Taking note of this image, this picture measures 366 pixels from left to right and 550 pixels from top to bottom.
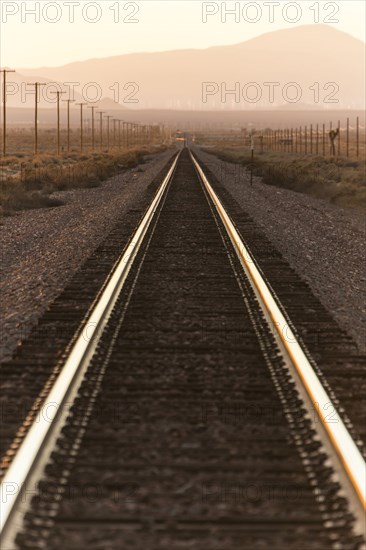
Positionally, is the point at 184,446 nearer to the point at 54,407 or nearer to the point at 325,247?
the point at 54,407

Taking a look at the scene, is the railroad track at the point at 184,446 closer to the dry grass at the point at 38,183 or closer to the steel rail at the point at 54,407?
the steel rail at the point at 54,407

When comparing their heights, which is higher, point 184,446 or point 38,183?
point 38,183

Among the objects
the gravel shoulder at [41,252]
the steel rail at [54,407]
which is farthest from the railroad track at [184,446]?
the gravel shoulder at [41,252]

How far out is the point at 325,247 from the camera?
15758 millimetres

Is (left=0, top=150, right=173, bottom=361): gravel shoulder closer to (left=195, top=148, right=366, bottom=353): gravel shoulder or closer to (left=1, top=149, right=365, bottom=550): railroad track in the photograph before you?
(left=1, top=149, right=365, bottom=550): railroad track

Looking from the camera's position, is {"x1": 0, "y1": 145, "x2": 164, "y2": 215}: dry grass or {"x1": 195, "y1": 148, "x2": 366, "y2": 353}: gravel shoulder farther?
{"x1": 0, "y1": 145, "x2": 164, "y2": 215}: dry grass

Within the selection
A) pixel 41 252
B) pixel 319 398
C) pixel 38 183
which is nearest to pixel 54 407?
pixel 319 398

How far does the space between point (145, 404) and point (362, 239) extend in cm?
1427

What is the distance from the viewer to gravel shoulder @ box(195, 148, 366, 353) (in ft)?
30.8

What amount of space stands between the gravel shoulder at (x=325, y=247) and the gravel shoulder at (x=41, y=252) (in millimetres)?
3458

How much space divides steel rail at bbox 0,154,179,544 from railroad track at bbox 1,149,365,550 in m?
0.01

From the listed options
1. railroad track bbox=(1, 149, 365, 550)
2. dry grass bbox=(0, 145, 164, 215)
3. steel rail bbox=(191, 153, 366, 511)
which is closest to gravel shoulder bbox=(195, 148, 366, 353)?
steel rail bbox=(191, 153, 366, 511)

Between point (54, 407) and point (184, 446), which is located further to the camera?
point (54, 407)

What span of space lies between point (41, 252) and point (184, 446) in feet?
34.5
